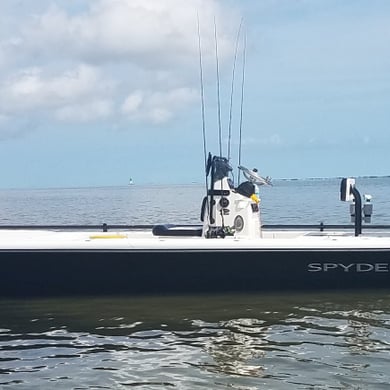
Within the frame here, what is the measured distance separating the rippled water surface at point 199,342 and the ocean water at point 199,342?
0.5 inches

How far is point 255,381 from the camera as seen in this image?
21.9ft

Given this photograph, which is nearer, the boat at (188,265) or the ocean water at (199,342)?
the ocean water at (199,342)

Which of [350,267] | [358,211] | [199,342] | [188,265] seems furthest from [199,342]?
[358,211]

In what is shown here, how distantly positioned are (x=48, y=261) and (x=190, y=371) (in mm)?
3610

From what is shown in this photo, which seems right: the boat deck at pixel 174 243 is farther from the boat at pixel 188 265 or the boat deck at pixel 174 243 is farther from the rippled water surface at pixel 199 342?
the rippled water surface at pixel 199 342

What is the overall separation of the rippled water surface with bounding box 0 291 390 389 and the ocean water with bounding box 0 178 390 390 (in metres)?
0.01

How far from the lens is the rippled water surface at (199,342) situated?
22.4 ft

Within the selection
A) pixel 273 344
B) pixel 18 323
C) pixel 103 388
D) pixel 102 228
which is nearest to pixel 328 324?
pixel 273 344

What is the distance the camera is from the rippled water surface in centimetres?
682

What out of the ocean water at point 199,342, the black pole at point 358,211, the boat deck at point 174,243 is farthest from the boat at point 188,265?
the black pole at point 358,211

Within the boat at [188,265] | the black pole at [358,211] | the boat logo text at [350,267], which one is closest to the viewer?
the boat at [188,265]

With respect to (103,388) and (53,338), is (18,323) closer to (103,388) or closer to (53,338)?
(53,338)

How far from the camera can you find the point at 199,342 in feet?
26.2

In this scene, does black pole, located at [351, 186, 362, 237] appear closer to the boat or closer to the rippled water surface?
the boat
